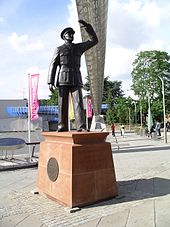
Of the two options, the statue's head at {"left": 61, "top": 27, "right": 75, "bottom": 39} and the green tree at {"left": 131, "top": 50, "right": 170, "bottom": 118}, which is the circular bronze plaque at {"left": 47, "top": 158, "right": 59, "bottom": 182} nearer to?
the statue's head at {"left": 61, "top": 27, "right": 75, "bottom": 39}

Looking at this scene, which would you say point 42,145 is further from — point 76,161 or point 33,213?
point 33,213

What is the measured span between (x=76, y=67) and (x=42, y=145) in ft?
6.24

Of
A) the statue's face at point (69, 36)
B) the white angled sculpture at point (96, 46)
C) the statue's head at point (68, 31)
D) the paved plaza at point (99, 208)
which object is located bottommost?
the paved plaza at point (99, 208)

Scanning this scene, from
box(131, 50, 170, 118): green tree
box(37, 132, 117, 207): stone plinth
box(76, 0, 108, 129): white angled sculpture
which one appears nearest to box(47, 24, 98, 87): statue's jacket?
box(37, 132, 117, 207): stone plinth

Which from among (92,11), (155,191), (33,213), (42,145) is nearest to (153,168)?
(155,191)

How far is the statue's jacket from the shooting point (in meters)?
7.50

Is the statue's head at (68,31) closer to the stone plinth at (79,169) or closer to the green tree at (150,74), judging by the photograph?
the stone plinth at (79,169)

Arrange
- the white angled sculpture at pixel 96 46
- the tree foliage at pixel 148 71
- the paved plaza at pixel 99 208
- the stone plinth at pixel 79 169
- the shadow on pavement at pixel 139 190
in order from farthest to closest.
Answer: the tree foliage at pixel 148 71 < the white angled sculpture at pixel 96 46 < the shadow on pavement at pixel 139 190 < the stone plinth at pixel 79 169 < the paved plaza at pixel 99 208

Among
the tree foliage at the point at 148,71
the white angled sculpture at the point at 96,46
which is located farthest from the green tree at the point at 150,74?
the white angled sculpture at the point at 96,46

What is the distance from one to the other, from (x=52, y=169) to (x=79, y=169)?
82 centimetres

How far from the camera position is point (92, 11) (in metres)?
14.4

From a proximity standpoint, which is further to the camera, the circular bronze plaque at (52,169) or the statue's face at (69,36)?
the statue's face at (69,36)

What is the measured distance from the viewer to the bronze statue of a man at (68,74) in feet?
24.6

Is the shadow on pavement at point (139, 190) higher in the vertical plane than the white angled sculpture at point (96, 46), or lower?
lower
